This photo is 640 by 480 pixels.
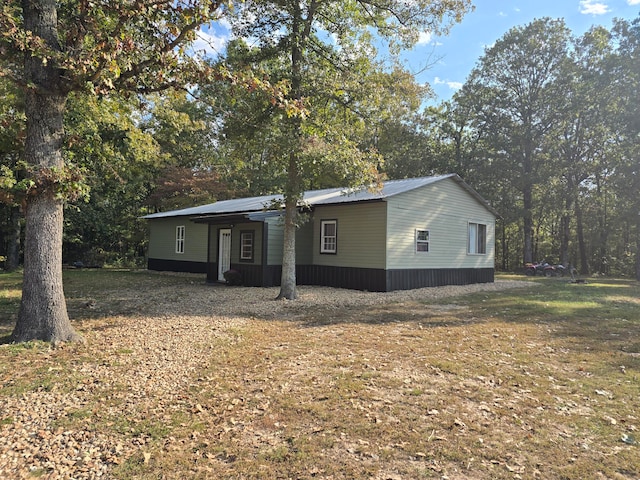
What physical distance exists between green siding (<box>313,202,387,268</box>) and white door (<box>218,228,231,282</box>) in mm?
3501

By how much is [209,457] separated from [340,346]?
132 inches

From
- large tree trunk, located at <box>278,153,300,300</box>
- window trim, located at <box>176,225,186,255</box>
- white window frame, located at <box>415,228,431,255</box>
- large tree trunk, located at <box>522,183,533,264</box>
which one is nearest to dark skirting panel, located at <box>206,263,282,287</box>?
large tree trunk, located at <box>278,153,300,300</box>

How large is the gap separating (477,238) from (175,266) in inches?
587

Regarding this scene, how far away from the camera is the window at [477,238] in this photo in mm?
A: 16906

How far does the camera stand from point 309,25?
10375mm

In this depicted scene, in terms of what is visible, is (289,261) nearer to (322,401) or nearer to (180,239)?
(322,401)

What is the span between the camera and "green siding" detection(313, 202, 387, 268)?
13.3 metres

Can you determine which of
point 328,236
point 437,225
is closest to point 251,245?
point 328,236

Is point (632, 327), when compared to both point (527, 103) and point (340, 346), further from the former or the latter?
point (527, 103)

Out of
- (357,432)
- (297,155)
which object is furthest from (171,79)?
(357,432)

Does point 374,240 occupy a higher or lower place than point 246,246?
higher

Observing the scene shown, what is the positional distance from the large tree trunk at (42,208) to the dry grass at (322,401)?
0.42 meters

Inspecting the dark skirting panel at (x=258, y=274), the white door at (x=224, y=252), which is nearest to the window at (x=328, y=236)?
the dark skirting panel at (x=258, y=274)

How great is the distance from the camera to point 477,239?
56.6ft
